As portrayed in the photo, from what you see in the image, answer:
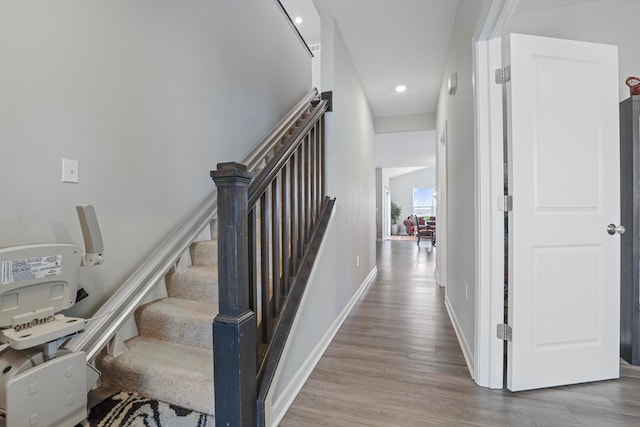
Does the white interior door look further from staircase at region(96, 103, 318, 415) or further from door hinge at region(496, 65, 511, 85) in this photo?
staircase at region(96, 103, 318, 415)

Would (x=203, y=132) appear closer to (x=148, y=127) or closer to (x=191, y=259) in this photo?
(x=148, y=127)

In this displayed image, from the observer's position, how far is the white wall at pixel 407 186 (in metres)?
14.6

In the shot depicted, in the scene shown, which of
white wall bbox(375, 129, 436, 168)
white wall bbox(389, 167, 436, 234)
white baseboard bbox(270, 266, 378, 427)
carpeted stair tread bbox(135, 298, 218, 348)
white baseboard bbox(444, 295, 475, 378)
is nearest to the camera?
white baseboard bbox(270, 266, 378, 427)

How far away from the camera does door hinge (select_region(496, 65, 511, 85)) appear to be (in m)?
1.69

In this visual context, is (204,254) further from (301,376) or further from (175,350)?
(301,376)

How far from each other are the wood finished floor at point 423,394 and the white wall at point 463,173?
0.29 m

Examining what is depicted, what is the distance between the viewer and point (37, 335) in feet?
3.66

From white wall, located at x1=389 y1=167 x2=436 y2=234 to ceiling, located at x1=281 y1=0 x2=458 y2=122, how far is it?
1069 centimetres

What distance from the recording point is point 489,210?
1.73 m

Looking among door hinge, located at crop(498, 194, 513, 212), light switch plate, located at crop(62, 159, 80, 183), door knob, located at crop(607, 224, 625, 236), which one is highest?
light switch plate, located at crop(62, 159, 80, 183)

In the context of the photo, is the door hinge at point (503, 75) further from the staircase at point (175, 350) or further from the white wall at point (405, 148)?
the white wall at point (405, 148)

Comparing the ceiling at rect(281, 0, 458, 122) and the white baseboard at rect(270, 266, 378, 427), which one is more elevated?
the ceiling at rect(281, 0, 458, 122)

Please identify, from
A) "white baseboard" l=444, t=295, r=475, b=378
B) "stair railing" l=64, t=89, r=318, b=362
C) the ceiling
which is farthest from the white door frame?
"stair railing" l=64, t=89, r=318, b=362

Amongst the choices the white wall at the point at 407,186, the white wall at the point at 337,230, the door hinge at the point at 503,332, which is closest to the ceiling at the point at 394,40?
the white wall at the point at 337,230
